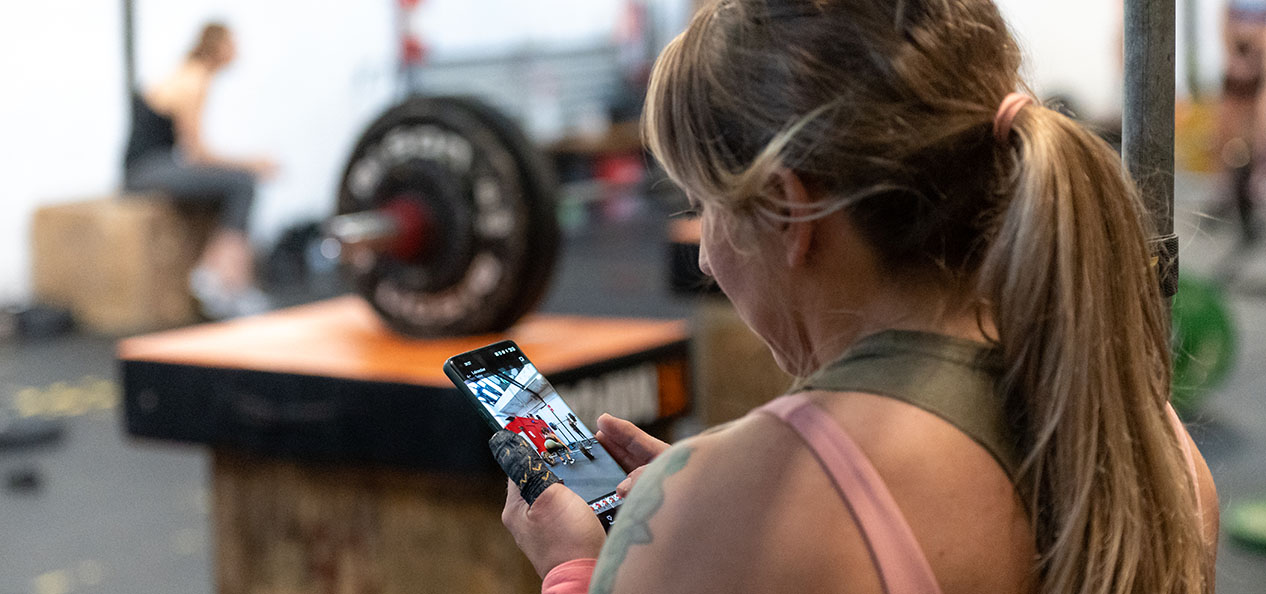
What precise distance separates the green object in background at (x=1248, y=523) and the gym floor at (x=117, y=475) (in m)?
0.04

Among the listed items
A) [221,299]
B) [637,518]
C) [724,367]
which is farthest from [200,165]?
[637,518]

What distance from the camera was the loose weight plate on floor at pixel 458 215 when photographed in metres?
2.21

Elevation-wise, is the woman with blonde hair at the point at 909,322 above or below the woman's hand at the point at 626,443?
above

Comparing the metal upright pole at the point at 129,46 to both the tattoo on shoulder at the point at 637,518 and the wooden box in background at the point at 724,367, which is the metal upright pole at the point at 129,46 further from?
the tattoo on shoulder at the point at 637,518

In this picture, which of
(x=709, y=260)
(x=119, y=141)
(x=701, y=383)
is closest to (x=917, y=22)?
(x=709, y=260)

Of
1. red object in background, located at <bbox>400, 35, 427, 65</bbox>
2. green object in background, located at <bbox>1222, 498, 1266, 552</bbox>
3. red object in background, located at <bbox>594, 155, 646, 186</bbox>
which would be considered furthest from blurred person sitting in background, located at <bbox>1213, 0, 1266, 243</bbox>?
red object in background, located at <bbox>400, 35, 427, 65</bbox>

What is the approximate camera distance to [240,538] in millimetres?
2209

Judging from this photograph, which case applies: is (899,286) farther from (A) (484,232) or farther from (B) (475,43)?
(B) (475,43)

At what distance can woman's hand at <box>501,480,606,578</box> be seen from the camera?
33.5 inches

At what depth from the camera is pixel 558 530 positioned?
33.7 inches

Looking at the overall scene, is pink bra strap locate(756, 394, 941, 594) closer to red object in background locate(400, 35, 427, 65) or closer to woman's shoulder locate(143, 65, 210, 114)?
woman's shoulder locate(143, 65, 210, 114)

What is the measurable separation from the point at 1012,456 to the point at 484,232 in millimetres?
1577

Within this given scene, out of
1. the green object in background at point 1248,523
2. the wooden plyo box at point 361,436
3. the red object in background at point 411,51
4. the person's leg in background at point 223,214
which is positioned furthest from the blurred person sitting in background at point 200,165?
the green object in background at point 1248,523

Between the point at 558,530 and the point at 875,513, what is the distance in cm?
25
